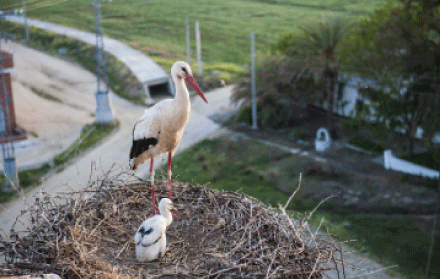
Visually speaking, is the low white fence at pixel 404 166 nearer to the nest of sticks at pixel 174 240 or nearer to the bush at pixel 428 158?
the bush at pixel 428 158

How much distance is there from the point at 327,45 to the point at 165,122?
16809mm

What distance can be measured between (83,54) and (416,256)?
955 inches

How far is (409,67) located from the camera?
818 inches

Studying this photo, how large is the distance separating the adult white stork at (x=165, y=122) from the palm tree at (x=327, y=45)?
16441 mm

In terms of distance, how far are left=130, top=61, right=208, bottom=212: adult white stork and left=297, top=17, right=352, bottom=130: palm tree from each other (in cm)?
1644

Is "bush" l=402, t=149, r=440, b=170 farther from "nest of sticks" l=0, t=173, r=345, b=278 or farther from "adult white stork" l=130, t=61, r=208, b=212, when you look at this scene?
"adult white stork" l=130, t=61, r=208, b=212

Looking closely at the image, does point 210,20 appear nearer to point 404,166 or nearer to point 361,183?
point 404,166

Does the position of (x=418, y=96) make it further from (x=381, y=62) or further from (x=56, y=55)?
(x=56, y=55)

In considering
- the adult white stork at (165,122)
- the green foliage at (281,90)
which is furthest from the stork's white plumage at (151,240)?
the green foliage at (281,90)

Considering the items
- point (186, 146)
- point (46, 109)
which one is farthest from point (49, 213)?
point (46, 109)

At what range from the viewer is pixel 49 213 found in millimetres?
8609

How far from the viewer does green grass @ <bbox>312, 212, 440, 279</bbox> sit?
14648mm

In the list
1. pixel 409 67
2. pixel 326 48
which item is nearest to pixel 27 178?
pixel 326 48

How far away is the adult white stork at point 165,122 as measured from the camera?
8.27m
